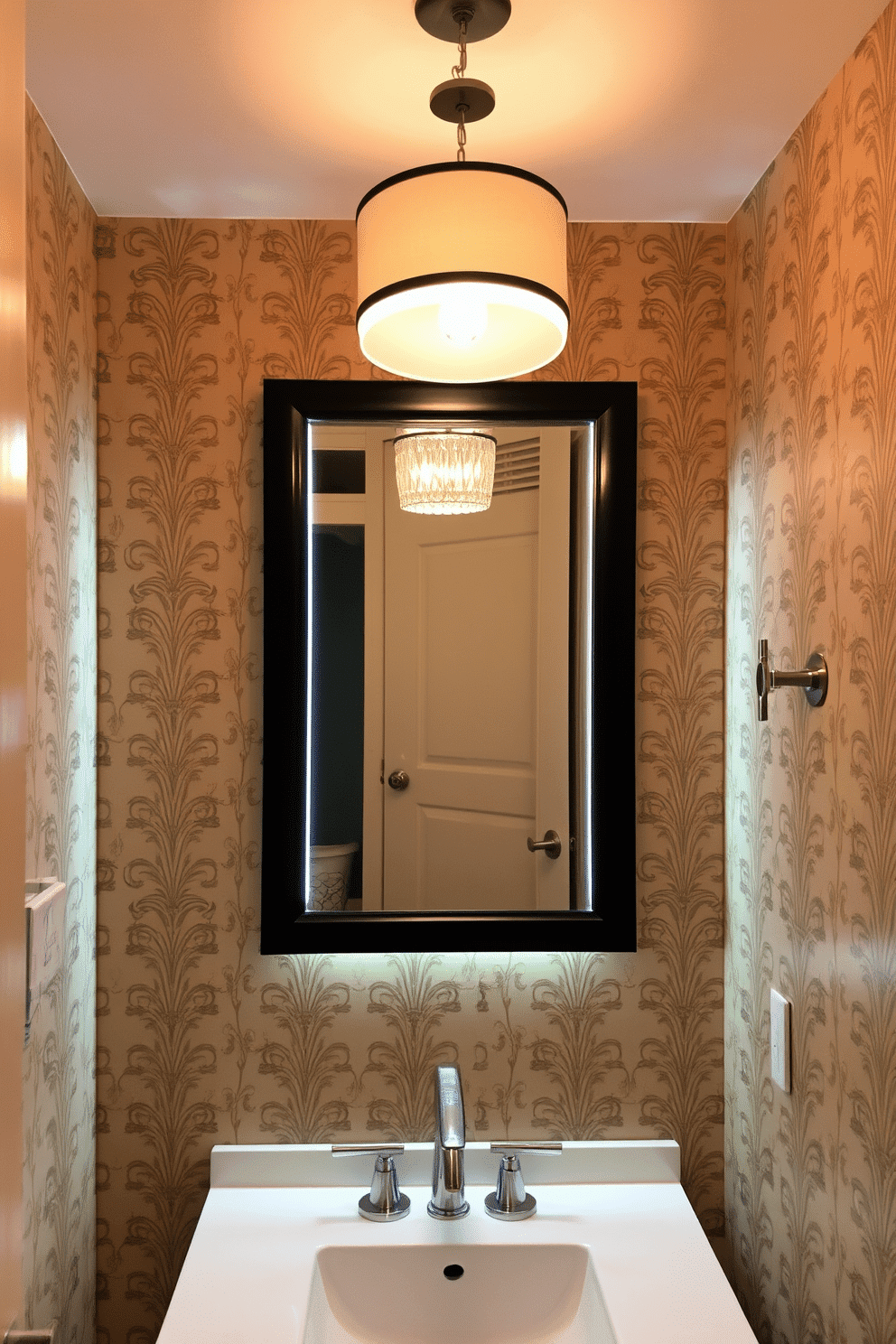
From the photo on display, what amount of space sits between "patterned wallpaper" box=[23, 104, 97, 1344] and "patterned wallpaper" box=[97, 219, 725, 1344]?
0.05 meters

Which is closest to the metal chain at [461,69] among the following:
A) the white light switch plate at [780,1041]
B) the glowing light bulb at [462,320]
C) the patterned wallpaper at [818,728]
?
the glowing light bulb at [462,320]

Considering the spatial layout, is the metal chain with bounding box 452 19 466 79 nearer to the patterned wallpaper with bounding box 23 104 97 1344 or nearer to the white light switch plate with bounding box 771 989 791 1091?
the patterned wallpaper with bounding box 23 104 97 1344

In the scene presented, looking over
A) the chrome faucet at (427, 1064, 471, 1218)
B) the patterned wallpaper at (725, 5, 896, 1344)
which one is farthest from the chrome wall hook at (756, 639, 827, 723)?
the chrome faucet at (427, 1064, 471, 1218)

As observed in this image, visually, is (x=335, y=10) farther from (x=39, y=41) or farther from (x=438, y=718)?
(x=438, y=718)

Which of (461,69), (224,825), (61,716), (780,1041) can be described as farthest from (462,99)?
(780,1041)

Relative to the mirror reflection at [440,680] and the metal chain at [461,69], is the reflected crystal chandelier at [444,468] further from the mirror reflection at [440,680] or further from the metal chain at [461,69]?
the metal chain at [461,69]

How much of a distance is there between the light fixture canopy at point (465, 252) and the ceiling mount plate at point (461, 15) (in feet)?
0.65

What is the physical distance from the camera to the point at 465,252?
97 centimetres

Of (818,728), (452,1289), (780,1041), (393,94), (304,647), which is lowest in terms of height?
(452,1289)

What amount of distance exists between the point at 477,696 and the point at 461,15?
87 centimetres

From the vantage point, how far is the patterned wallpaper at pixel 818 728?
3.52 ft

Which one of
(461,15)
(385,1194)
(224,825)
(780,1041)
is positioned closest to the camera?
(461,15)

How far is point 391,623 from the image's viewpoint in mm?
1580

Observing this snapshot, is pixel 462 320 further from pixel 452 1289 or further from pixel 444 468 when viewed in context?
pixel 452 1289
